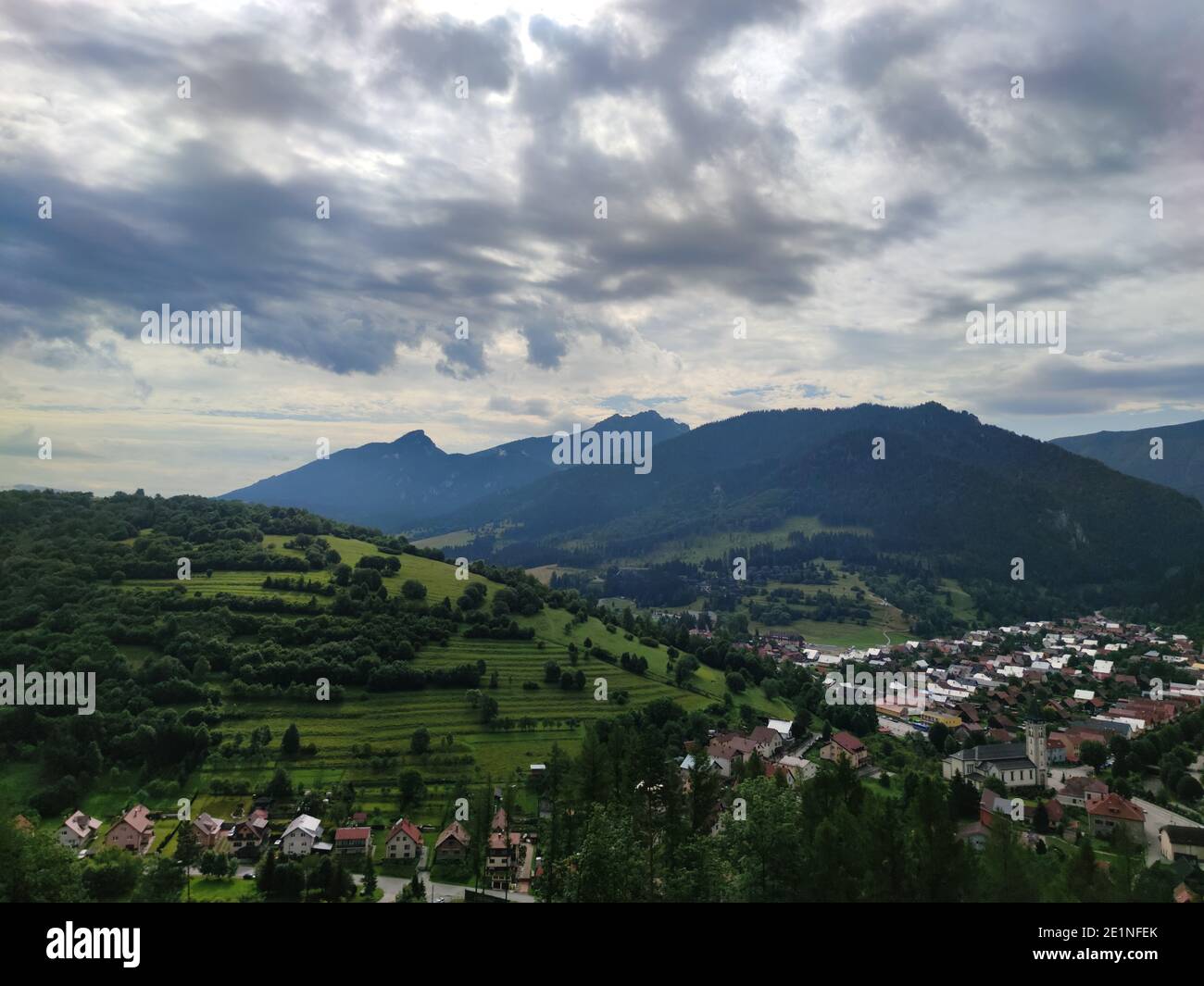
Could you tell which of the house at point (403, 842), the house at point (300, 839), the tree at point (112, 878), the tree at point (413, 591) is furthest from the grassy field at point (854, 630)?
the tree at point (112, 878)

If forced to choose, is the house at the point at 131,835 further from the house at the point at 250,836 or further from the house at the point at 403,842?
the house at the point at 403,842

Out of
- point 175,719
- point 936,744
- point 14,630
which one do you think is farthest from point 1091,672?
point 14,630

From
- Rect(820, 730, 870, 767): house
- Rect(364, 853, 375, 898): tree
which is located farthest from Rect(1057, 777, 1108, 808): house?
Rect(364, 853, 375, 898): tree

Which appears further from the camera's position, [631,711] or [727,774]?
[631,711]

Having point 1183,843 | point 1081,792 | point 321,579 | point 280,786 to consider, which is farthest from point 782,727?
point 321,579

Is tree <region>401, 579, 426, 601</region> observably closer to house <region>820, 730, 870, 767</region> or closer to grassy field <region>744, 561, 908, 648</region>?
house <region>820, 730, 870, 767</region>
